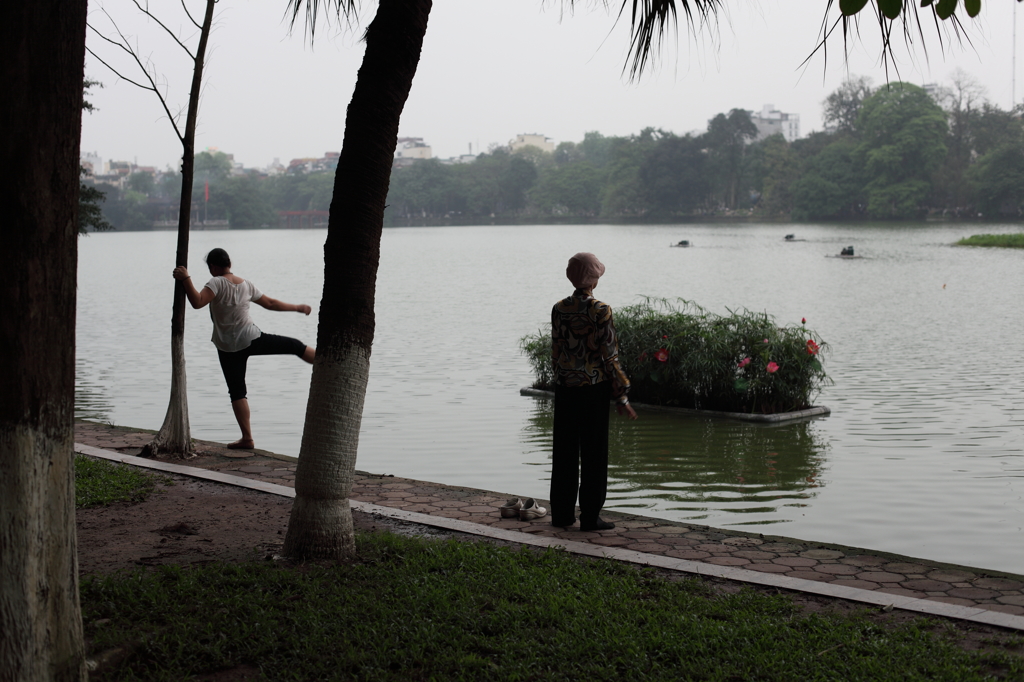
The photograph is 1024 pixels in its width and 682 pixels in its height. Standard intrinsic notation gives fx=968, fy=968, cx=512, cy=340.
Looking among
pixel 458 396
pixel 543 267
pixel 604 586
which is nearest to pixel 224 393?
pixel 458 396

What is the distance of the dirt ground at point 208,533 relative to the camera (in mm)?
4316

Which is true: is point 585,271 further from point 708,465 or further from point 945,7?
point 708,465

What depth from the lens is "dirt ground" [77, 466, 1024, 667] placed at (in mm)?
4316

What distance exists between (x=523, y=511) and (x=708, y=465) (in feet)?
11.5

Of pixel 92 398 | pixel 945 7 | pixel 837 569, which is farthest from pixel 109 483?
pixel 92 398

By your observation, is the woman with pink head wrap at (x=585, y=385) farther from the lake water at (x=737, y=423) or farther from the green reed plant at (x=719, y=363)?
the green reed plant at (x=719, y=363)

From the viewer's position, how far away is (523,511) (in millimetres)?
6078

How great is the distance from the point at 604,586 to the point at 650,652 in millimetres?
728

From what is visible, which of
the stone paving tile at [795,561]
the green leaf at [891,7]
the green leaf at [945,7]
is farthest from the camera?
the stone paving tile at [795,561]

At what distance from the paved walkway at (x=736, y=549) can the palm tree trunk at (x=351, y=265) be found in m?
1.33

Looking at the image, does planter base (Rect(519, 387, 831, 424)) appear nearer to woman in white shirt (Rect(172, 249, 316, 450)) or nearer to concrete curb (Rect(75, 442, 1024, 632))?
woman in white shirt (Rect(172, 249, 316, 450))

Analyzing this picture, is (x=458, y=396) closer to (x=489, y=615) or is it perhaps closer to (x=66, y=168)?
(x=489, y=615)

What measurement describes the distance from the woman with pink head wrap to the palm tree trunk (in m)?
1.32

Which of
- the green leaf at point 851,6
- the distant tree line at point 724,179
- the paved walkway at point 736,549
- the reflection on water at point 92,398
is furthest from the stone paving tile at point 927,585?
the distant tree line at point 724,179
